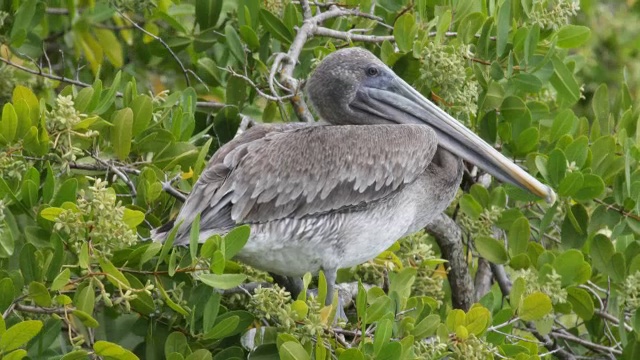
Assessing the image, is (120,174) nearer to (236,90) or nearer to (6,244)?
(6,244)

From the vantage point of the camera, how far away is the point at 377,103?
5.43 m

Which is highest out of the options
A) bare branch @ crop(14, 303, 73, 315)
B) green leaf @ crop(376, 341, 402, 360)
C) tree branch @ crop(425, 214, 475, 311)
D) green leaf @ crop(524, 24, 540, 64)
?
green leaf @ crop(524, 24, 540, 64)

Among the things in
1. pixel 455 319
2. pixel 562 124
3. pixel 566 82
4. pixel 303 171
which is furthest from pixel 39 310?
pixel 566 82

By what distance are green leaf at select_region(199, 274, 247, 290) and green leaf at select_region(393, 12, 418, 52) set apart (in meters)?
1.62

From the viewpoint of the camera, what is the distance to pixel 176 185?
4.96 m

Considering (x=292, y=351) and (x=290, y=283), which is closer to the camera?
(x=292, y=351)

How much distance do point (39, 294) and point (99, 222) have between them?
34 cm

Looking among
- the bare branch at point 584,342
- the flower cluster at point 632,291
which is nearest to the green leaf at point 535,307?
the flower cluster at point 632,291

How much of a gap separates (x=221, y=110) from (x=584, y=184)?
1.78m

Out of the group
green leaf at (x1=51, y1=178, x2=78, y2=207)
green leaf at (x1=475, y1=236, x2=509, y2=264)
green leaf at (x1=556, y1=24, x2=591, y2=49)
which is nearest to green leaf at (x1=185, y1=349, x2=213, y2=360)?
green leaf at (x1=51, y1=178, x2=78, y2=207)

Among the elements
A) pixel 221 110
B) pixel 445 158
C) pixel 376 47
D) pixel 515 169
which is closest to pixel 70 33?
pixel 221 110

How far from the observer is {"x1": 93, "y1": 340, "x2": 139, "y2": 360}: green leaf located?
381 centimetres

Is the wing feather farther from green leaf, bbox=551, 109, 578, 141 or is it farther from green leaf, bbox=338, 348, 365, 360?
green leaf, bbox=338, 348, 365, 360

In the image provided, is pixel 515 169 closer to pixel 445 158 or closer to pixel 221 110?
pixel 445 158
